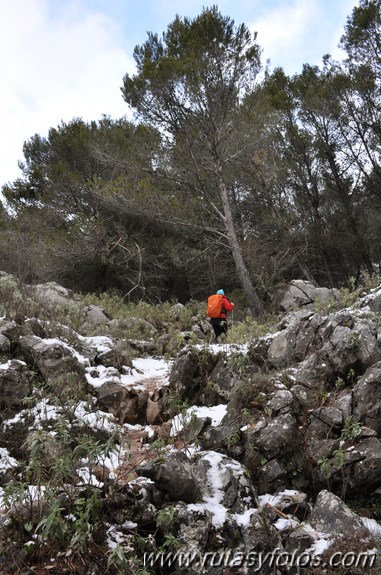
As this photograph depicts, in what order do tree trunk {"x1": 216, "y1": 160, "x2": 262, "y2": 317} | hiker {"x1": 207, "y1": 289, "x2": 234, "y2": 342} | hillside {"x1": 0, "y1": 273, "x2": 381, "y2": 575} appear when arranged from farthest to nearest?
tree trunk {"x1": 216, "y1": 160, "x2": 262, "y2": 317}, hiker {"x1": 207, "y1": 289, "x2": 234, "y2": 342}, hillside {"x1": 0, "y1": 273, "x2": 381, "y2": 575}

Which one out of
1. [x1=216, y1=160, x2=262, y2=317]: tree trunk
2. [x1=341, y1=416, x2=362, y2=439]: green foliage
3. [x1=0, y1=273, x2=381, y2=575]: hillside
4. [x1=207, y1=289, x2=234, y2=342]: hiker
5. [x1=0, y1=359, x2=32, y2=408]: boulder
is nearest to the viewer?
[x1=0, y1=273, x2=381, y2=575]: hillside

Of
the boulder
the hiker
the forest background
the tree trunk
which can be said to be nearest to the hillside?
the boulder

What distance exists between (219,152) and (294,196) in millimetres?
5186

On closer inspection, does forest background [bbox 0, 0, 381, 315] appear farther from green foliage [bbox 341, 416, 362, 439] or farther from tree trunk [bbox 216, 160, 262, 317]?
green foliage [bbox 341, 416, 362, 439]

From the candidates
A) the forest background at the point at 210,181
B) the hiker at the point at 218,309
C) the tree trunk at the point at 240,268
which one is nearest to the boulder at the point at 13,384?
the hiker at the point at 218,309

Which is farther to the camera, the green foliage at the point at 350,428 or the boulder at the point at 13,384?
the boulder at the point at 13,384

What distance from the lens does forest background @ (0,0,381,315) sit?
41.9 ft

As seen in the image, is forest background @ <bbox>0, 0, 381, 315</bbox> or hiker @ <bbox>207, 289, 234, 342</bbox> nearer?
hiker @ <bbox>207, 289, 234, 342</bbox>

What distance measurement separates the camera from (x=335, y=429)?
4.60 meters

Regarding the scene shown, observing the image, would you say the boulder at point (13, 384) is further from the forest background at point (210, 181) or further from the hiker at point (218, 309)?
the forest background at point (210, 181)

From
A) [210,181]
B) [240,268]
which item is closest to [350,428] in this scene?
[240,268]

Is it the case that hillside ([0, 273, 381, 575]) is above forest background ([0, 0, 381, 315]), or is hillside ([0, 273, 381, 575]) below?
below

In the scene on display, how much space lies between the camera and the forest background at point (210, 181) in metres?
12.8

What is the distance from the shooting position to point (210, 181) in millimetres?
13836
